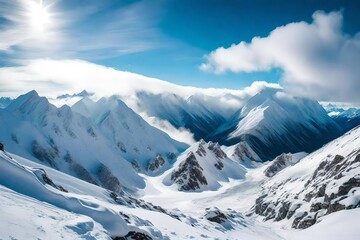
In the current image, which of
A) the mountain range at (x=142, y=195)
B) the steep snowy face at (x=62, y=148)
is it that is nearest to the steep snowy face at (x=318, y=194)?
the mountain range at (x=142, y=195)

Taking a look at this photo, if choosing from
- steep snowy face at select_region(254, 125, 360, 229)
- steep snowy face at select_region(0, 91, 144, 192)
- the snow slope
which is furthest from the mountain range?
steep snowy face at select_region(0, 91, 144, 192)

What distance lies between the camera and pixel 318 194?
93250mm

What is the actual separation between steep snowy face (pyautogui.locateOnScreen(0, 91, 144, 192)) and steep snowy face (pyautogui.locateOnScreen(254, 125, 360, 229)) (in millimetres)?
76993

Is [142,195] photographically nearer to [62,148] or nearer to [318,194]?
[62,148]

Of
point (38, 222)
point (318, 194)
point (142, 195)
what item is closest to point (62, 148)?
point (142, 195)

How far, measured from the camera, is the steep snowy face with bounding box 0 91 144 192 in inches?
6211

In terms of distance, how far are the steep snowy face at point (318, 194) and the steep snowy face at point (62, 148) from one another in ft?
253

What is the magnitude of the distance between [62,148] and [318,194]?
125m

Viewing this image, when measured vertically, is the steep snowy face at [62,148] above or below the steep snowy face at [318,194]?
above

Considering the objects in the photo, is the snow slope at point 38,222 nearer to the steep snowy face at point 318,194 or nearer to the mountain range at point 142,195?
the mountain range at point 142,195

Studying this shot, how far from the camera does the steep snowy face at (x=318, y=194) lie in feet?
267

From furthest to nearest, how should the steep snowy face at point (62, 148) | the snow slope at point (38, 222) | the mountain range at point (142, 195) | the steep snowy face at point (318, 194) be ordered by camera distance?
the steep snowy face at point (62, 148)
the steep snowy face at point (318, 194)
the mountain range at point (142, 195)
the snow slope at point (38, 222)

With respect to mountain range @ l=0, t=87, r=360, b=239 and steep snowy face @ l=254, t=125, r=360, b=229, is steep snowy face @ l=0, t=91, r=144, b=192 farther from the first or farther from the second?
steep snowy face @ l=254, t=125, r=360, b=229

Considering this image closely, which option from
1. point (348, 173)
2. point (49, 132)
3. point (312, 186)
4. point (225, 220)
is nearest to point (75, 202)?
point (225, 220)
